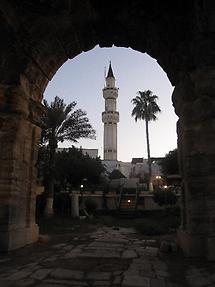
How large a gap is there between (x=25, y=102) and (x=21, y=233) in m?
2.82

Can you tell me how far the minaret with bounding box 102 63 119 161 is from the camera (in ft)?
187

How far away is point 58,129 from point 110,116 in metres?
38.5

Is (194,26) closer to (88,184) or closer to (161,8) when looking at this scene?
(161,8)

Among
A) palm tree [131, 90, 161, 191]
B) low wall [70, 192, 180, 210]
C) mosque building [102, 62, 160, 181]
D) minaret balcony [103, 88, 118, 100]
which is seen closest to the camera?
low wall [70, 192, 180, 210]

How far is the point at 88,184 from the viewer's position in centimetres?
2756

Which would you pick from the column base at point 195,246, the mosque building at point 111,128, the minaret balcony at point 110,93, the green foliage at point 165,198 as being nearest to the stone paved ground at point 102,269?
the column base at point 195,246

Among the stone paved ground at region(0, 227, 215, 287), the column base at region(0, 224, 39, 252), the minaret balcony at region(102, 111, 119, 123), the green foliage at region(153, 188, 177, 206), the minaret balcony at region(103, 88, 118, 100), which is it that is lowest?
the stone paved ground at region(0, 227, 215, 287)

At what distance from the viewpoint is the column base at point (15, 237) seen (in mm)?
6340

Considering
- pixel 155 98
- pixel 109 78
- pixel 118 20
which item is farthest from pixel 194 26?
pixel 109 78

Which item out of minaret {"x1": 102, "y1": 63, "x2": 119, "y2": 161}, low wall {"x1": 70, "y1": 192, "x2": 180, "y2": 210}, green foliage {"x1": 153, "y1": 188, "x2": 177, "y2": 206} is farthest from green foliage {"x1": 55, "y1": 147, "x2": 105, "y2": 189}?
minaret {"x1": 102, "y1": 63, "x2": 119, "y2": 161}

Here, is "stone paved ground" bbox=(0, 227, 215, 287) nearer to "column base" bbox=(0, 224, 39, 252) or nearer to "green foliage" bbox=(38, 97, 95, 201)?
"column base" bbox=(0, 224, 39, 252)

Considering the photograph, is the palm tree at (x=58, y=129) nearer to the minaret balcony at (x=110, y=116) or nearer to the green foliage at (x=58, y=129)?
the green foliage at (x=58, y=129)

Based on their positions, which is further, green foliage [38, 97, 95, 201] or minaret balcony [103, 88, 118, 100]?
minaret balcony [103, 88, 118, 100]

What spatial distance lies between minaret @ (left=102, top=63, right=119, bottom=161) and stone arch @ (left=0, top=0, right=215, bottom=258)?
49.0 meters
